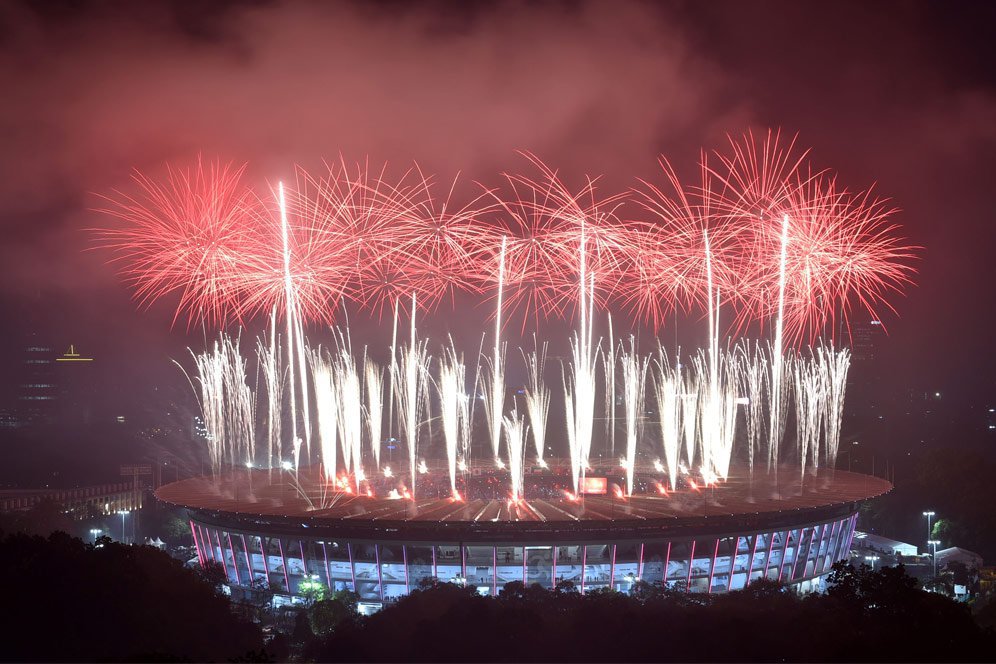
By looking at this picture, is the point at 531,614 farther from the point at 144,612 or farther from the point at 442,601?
the point at 144,612

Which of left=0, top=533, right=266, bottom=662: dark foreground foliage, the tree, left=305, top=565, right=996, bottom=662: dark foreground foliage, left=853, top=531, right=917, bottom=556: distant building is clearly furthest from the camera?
left=853, top=531, right=917, bottom=556: distant building

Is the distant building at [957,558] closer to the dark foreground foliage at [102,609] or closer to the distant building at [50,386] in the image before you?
the dark foreground foliage at [102,609]

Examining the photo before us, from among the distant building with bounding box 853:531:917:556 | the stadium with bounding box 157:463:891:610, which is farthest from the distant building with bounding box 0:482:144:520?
the distant building with bounding box 853:531:917:556

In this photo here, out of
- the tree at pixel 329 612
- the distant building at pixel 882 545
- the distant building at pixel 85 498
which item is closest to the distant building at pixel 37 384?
the distant building at pixel 85 498

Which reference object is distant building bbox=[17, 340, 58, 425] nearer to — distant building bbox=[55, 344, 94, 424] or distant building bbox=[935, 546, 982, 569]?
distant building bbox=[55, 344, 94, 424]

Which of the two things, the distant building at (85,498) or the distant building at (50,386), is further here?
the distant building at (50,386)
